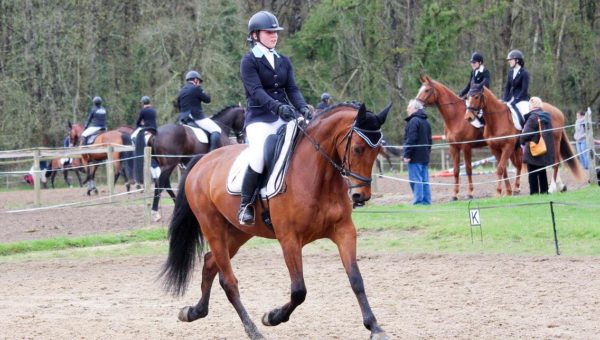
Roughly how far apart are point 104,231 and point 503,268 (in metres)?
8.90

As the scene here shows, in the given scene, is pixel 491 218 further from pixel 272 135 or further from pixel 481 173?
pixel 481 173

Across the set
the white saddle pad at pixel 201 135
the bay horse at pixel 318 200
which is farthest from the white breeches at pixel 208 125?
the bay horse at pixel 318 200

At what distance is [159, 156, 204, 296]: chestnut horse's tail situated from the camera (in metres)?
9.59

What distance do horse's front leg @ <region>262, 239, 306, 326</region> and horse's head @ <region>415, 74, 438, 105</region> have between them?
12.7 meters

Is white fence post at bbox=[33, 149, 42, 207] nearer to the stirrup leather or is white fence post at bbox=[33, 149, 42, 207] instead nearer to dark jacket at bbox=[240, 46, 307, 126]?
dark jacket at bbox=[240, 46, 307, 126]

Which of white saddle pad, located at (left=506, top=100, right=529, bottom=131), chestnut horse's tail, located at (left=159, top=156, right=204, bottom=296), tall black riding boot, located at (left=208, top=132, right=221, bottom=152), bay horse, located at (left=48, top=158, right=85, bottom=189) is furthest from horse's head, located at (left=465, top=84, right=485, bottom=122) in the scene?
bay horse, located at (left=48, top=158, right=85, bottom=189)

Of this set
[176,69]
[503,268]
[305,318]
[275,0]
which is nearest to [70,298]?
[305,318]

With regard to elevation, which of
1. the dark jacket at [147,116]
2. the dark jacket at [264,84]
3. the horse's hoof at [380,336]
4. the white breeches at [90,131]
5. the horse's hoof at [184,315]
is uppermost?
the white breeches at [90,131]

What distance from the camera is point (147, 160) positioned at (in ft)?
58.4

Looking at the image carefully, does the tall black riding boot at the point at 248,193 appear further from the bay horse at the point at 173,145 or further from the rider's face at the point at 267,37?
the bay horse at the point at 173,145

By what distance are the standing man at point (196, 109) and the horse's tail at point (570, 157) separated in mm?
7194

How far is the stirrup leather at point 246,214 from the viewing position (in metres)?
8.34

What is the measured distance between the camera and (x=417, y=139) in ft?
61.5

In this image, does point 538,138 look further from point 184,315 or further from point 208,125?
point 184,315
